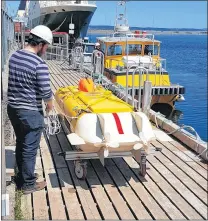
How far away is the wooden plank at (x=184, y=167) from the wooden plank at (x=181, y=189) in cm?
22

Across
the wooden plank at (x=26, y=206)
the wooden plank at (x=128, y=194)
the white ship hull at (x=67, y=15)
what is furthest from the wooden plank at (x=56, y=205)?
the white ship hull at (x=67, y=15)

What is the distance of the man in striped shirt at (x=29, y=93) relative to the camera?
3854 millimetres

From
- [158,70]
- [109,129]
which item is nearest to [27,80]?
[109,129]

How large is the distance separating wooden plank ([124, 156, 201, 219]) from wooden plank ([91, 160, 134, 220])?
39 cm

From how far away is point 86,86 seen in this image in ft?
19.4

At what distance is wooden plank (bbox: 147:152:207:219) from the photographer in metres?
4.08

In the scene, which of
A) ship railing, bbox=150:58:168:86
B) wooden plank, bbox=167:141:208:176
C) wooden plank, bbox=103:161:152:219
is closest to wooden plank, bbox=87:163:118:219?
wooden plank, bbox=103:161:152:219

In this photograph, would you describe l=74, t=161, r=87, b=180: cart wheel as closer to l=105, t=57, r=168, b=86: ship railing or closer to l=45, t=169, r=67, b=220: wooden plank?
l=45, t=169, r=67, b=220: wooden plank

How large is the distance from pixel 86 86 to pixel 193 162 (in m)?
1.95

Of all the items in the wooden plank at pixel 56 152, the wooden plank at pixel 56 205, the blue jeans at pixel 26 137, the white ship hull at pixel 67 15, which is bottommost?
the wooden plank at pixel 56 205

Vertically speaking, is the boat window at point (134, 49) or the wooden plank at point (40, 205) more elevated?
the boat window at point (134, 49)

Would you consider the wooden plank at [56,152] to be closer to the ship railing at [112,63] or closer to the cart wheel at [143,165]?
the cart wheel at [143,165]

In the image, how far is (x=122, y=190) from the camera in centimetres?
442

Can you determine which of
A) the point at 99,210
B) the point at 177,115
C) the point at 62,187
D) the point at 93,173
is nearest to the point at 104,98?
the point at 93,173
